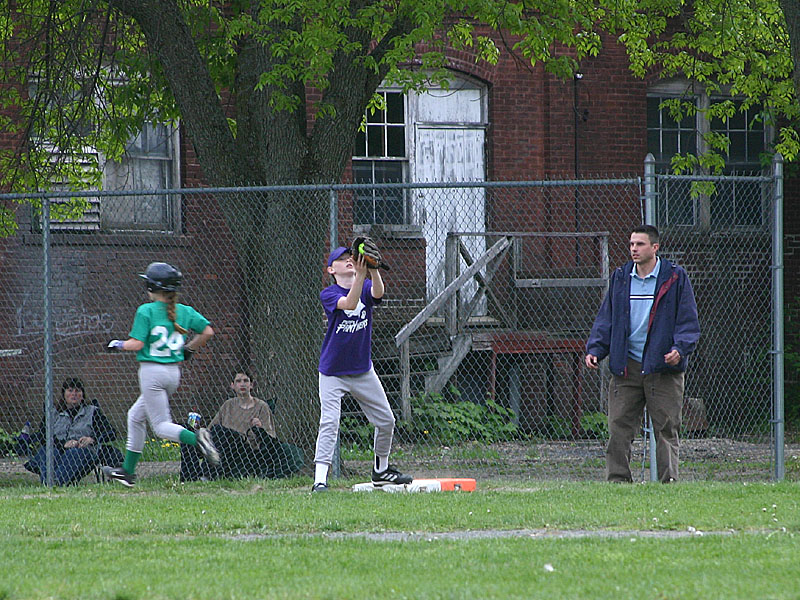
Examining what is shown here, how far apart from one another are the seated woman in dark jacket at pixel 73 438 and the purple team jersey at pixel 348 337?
2.46 metres

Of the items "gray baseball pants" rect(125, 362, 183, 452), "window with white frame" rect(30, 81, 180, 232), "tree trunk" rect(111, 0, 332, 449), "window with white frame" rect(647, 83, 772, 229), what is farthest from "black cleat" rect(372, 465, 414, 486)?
"window with white frame" rect(647, 83, 772, 229)

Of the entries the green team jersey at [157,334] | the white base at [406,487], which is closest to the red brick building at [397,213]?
the white base at [406,487]

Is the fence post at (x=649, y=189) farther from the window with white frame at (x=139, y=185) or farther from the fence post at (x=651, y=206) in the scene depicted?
the window with white frame at (x=139, y=185)

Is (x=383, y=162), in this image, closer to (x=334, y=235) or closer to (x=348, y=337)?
(x=334, y=235)

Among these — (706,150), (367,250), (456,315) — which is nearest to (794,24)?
(367,250)

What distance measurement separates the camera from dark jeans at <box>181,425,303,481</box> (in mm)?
9719

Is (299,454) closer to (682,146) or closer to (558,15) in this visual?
(558,15)

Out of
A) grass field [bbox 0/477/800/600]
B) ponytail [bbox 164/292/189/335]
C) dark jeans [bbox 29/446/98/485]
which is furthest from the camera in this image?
dark jeans [bbox 29/446/98/485]

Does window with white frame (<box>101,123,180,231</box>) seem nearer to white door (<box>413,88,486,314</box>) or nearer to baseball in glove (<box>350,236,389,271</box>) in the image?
white door (<box>413,88,486,314</box>)

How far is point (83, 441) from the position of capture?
388 inches

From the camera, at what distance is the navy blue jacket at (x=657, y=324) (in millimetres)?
8578

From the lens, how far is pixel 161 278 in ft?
26.6

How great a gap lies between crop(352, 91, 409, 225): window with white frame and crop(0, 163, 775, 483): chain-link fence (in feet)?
0.13

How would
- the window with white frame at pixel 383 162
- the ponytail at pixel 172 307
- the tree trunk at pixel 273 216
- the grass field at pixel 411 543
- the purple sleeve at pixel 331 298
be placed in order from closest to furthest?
the grass field at pixel 411 543 → the ponytail at pixel 172 307 → the purple sleeve at pixel 331 298 → the tree trunk at pixel 273 216 → the window with white frame at pixel 383 162
